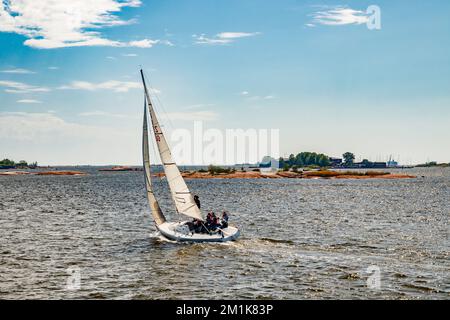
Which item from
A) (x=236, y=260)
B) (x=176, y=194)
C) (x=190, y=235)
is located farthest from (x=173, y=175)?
(x=236, y=260)

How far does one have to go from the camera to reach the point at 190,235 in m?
37.8

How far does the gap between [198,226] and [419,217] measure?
3290 centimetres

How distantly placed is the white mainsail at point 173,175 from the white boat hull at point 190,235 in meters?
1.52

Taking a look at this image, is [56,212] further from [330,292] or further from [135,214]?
[330,292]

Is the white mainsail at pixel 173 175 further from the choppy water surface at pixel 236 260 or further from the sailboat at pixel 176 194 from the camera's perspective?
the choppy water surface at pixel 236 260

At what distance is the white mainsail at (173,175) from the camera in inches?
1542

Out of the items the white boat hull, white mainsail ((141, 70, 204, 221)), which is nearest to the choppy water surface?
the white boat hull

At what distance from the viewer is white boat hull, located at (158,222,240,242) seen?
3706cm

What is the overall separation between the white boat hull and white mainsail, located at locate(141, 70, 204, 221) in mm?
1516

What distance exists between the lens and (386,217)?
5869 centimetres

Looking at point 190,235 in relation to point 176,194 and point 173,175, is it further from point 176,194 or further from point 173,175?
point 173,175

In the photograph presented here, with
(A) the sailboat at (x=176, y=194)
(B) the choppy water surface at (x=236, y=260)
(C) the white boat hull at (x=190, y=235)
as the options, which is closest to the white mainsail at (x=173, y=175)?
(A) the sailboat at (x=176, y=194)

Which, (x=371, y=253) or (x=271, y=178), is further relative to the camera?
(x=271, y=178)
